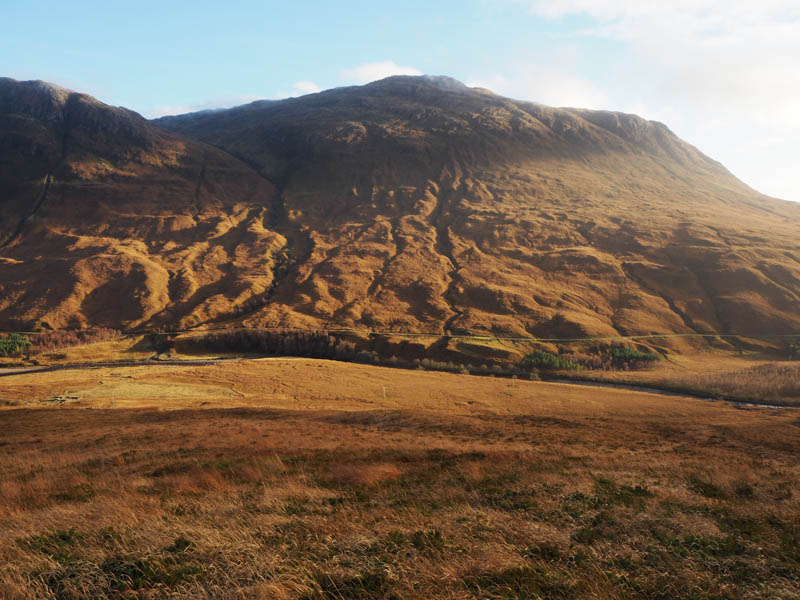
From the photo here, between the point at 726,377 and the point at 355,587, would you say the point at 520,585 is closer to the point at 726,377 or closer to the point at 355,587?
the point at 355,587

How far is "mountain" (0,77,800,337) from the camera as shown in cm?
9588

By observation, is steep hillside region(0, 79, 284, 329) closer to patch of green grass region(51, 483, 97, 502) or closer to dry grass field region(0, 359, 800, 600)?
dry grass field region(0, 359, 800, 600)

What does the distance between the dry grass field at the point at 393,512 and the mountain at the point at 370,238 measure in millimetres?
65652

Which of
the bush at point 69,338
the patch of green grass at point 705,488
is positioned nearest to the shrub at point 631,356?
the patch of green grass at point 705,488

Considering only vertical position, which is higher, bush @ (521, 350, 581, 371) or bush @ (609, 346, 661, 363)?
bush @ (609, 346, 661, 363)

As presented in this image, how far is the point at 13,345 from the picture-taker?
78062 mm

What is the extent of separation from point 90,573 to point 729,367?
85414mm

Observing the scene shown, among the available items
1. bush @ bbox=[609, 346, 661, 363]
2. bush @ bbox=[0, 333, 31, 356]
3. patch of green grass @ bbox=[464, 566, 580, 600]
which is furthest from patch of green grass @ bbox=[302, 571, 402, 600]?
bush @ bbox=[0, 333, 31, 356]

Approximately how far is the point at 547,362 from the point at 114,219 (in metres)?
141

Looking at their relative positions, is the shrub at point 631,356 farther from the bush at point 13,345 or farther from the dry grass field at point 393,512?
the bush at point 13,345

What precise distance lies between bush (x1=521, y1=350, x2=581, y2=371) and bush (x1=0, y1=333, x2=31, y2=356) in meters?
90.2

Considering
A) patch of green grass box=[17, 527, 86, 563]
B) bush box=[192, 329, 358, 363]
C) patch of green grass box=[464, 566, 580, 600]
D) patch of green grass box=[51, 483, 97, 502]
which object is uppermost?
patch of green grass box=[464, 566, 580, 600]

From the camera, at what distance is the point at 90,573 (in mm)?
6383

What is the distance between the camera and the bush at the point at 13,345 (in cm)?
7671
